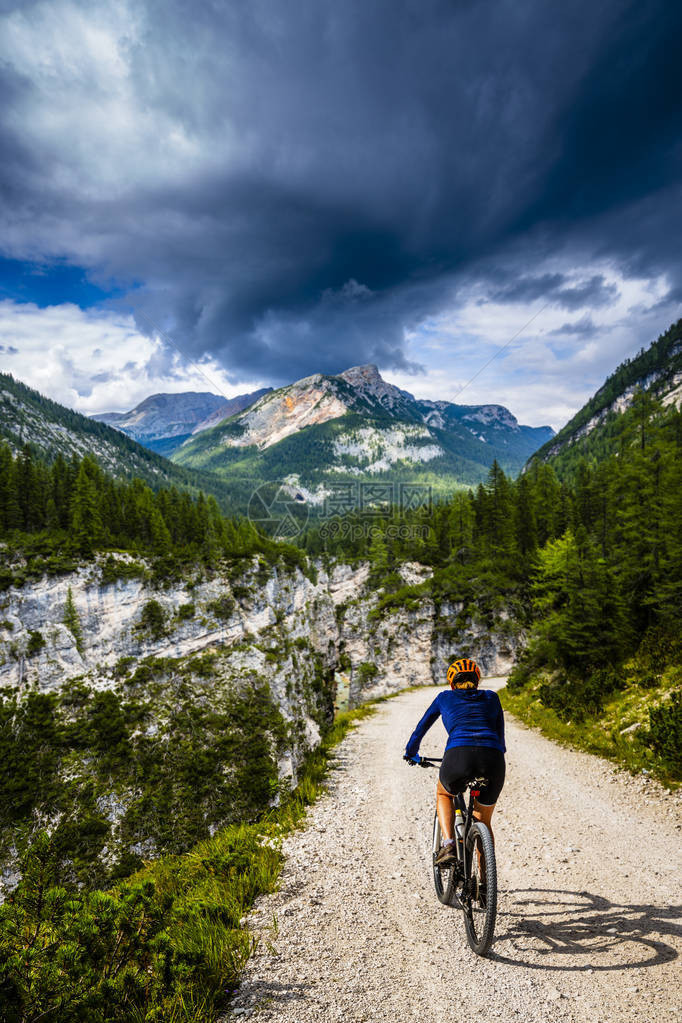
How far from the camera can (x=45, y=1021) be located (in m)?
3.09

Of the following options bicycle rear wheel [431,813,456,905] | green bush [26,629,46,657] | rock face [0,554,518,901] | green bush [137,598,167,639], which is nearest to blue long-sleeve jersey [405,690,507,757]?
bicycle rear wheel [431,813,456,905]

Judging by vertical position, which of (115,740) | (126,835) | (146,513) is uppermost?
(146,513)

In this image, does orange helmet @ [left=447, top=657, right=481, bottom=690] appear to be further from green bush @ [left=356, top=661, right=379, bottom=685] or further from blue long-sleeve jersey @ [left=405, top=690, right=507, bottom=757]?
green bush @ [left=356, top=661, right=379, bottom=685]

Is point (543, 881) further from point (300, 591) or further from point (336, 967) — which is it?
point (300, 591)

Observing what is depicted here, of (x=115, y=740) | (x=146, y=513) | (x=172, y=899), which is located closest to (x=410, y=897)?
(x=172, y=899)

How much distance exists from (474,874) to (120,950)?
12.1 ft

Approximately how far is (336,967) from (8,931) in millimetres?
3286

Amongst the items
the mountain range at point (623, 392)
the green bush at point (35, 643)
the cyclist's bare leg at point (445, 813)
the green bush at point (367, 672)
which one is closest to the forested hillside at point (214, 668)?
the green bush at point (367, 672)

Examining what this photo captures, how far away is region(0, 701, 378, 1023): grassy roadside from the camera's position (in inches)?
120

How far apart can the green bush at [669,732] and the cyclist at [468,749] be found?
6.92 meters

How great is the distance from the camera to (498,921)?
218 inches

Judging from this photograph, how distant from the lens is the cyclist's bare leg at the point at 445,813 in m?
5.57

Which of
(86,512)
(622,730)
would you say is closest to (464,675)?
(622,730)

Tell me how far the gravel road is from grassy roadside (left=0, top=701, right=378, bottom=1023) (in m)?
0.34
